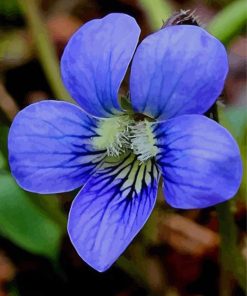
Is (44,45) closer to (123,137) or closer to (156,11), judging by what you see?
(156,11)

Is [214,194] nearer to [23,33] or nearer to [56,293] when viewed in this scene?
[56,293]

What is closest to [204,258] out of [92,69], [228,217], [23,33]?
[228,217]

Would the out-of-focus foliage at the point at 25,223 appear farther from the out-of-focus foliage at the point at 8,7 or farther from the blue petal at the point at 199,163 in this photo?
the out-of-focus foliage at the point at 8,7

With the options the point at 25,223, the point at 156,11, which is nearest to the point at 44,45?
the point at 156,11

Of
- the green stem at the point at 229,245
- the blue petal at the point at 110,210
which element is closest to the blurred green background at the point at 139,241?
the green stem at the point at 229,245

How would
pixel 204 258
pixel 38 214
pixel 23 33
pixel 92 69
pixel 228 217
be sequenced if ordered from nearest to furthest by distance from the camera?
pixel 92 69 → pixel 228 217 → pixel 38 214 → pixel 204 258 → pixel 23 33

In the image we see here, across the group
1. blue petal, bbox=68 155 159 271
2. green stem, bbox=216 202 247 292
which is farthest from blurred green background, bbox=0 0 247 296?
blue petal, bbox=68 155 159 271
